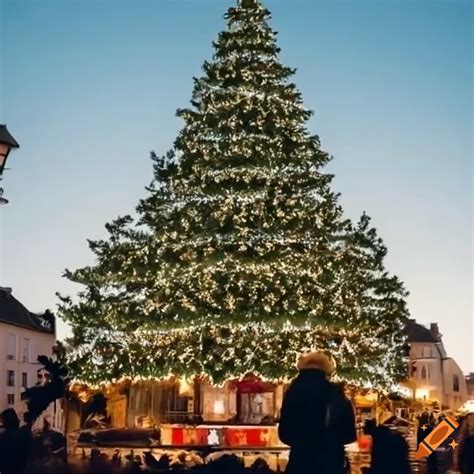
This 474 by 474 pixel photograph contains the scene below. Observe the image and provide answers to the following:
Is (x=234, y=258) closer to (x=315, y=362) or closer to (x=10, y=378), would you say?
(x=315, y=362)

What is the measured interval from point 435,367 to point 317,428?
86405 millimetres

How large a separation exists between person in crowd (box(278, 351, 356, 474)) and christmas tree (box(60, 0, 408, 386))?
17.1 metres

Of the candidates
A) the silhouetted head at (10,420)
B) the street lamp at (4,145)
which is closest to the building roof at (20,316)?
the street lamp at (4,145)

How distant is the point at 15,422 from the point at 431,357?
8382cm

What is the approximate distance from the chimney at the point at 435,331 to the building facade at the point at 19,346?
37.7 metres

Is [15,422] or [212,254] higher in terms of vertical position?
[212,254]

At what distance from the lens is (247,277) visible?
25391 mm

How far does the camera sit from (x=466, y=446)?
12.9m

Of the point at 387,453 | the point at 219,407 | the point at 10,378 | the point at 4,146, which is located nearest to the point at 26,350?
the point at 10,378

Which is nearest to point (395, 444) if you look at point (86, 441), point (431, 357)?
point (86, 441)

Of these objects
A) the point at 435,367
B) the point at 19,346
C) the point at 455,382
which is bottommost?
the point at 455,382

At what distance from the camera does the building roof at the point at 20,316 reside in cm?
6500

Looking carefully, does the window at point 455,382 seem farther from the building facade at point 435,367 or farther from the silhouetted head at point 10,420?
the silhouetted head at point 10,420

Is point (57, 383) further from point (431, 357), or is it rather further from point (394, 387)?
point (431, 357)
